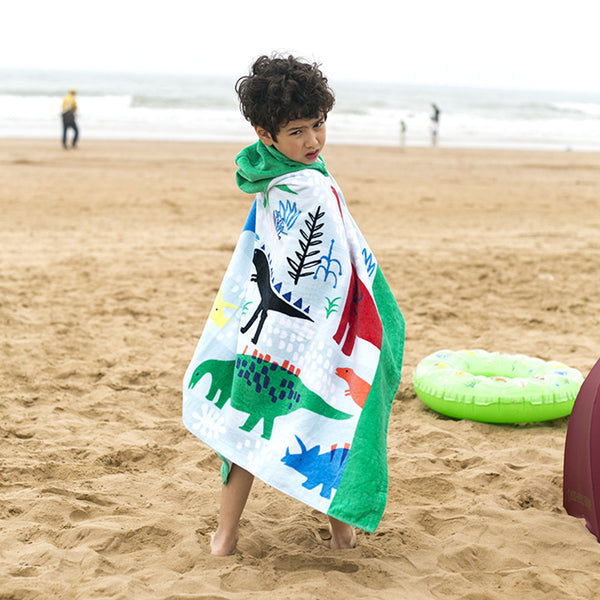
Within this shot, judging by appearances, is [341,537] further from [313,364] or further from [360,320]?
[360,320]

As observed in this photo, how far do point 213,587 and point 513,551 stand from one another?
1193mm

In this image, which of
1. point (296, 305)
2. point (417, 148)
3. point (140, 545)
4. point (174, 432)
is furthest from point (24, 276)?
point (417, 148)

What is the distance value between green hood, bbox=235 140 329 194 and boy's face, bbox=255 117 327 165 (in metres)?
0.02

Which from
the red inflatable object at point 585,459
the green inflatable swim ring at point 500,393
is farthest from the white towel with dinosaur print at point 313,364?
the green inflatable swim ring at point 500,393

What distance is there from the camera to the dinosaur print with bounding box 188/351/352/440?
2594 millimetres

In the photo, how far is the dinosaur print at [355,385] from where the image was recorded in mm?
2604

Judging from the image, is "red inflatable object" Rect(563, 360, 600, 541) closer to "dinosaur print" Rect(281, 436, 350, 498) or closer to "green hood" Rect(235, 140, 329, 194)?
"dinosaur print" Rect(281, 436, 350, 498)

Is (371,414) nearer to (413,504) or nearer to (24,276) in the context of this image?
(413,504)

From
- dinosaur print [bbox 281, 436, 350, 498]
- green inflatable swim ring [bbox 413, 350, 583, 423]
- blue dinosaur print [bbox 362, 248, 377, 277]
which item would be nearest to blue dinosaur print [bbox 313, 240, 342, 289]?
blue dinosaur print [bbox 362, 248, 377, 277]

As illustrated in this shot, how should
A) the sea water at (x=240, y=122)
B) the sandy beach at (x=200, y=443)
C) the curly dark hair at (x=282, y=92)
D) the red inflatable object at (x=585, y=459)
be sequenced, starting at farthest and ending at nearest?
the sea water at (x=240, y=122) → the red inflatable object at (x=585, y=459) → the sandy beach at (x=200, y=443) → the curly dark hair at (x=282, y=92)

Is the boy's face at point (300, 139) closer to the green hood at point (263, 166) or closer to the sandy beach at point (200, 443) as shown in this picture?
the green hood at point (263, 166)

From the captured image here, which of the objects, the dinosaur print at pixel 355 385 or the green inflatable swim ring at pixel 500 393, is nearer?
the dinosaur print at pixel 355 385

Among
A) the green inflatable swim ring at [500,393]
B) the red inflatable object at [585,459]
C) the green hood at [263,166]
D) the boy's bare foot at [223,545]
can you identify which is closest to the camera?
the green hood at [263,166]

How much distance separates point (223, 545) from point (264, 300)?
3.16 ft
